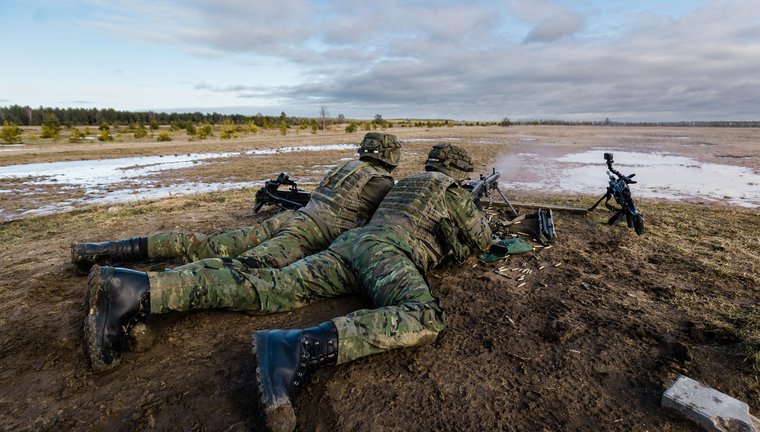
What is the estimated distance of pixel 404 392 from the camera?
2432 mm

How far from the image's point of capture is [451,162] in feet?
16.6

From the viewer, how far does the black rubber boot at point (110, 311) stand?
8.15ft

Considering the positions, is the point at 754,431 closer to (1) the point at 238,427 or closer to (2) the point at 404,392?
(2) the point at 404,392

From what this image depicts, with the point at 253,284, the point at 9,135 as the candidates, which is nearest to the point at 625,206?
the point at 253,284

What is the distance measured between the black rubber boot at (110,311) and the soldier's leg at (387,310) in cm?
151

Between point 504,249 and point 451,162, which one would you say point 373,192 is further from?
point 504,249

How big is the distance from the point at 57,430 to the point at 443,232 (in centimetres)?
337

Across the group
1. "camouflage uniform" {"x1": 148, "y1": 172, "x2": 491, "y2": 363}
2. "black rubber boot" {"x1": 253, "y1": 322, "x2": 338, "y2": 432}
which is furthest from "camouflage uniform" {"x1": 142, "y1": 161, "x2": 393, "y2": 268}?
"black rubber boot" {"x1": 253, "y1": 322, "x2": 338, "y2": 432}

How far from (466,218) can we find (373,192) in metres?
1.23

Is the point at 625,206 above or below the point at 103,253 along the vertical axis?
above

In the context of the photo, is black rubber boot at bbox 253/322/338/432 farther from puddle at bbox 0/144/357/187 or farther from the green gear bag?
puddle at bbox 0/144/357/187

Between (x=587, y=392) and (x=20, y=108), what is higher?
(x=20, y=108)

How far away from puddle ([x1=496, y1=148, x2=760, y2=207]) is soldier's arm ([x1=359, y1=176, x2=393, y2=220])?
23.6ft

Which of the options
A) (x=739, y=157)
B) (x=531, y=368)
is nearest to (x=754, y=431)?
(x=531, y=368)
